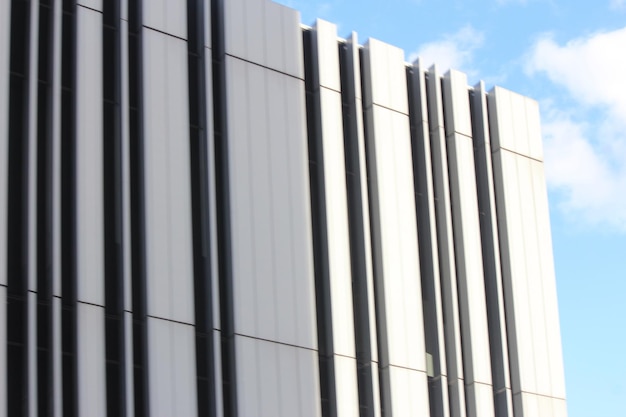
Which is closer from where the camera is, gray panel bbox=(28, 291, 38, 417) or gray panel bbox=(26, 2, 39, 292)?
gray panel bbox=(28, 291, 38, 417)

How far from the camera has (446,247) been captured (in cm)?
3409

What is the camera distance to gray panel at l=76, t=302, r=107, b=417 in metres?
26.8

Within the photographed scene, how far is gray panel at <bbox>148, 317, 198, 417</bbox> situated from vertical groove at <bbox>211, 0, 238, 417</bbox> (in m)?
0.92

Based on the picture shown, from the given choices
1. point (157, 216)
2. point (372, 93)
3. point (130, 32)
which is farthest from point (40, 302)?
point (372, 93)

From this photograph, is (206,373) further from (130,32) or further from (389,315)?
(130,32)

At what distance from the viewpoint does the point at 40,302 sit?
89.1 feet

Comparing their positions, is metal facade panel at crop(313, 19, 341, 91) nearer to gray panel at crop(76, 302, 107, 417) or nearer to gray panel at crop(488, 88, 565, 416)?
gray panel at crop(488, 88, 565, 416)

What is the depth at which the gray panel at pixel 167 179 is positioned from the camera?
28.8 m

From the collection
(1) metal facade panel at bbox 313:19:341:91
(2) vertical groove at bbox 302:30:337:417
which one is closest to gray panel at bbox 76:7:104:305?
(2) vertical groove at bbox 302:30:337:417

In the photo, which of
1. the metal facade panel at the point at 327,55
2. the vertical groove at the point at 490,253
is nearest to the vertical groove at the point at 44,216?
the metal facade panel at the point at 327,55

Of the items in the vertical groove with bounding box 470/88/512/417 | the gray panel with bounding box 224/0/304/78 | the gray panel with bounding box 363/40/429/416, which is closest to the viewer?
the gray panel with bounding box 363/40/429/416

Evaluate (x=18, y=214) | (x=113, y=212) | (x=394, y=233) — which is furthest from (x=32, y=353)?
(x=394, y=233)

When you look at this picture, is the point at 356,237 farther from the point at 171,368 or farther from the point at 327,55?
the point at 171,368

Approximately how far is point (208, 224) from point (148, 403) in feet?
13.4
